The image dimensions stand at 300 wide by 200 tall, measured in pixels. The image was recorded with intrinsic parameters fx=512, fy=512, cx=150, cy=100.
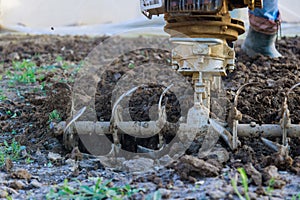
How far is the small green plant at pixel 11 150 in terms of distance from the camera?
242cm

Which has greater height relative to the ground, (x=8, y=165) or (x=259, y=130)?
(x=259, y=130)

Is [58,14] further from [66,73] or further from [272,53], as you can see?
[272,53]

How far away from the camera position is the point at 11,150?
2.52 meters

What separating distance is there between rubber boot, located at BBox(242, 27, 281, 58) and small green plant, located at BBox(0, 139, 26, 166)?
1824 millimetres

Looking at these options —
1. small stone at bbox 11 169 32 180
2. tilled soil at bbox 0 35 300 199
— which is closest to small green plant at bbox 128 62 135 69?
tilled soil at bbox 0 35 300 199

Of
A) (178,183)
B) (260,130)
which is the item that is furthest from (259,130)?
(178,183)

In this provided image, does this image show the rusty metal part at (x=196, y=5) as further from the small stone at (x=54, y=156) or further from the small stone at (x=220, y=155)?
the small stone at (x=54, y=156)

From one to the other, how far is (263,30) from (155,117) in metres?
1.25

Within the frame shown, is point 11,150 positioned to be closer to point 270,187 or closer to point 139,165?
point 139,165

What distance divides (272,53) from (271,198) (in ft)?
6.80

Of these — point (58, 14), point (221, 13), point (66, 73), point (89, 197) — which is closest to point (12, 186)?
point (89, 197)

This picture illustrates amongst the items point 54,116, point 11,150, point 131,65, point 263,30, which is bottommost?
point 11,150

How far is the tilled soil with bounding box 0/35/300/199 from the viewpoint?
1925 millimetres

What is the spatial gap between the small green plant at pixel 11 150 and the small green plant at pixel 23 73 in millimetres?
1333
